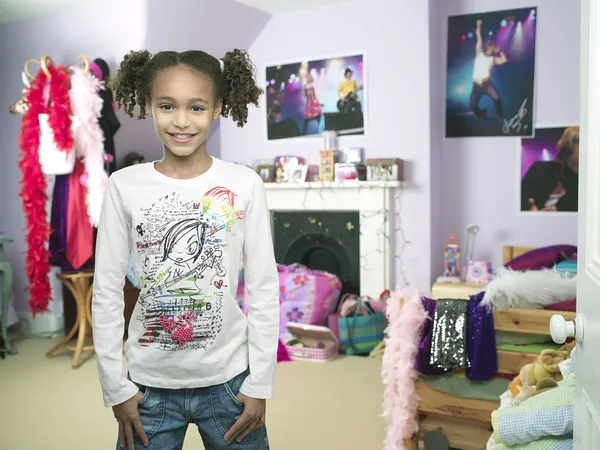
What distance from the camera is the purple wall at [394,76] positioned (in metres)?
4.03

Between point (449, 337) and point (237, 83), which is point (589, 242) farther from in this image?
point (449, 337)

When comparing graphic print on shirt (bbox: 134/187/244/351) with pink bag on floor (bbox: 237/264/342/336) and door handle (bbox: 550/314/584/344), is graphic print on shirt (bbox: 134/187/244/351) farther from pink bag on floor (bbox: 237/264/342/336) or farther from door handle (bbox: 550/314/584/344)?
pink bag on floor (bbox: 237/264/342/336)

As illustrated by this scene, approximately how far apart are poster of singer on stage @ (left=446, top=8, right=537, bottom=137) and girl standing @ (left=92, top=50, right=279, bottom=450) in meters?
3.32

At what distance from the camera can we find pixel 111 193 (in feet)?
3.78

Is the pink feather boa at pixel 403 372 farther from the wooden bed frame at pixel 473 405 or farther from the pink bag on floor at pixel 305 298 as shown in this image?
the pink bag on floor at pixel 305 298

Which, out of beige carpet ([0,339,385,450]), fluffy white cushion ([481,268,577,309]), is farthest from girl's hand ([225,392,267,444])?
beige carpet ([0,339,385,450])

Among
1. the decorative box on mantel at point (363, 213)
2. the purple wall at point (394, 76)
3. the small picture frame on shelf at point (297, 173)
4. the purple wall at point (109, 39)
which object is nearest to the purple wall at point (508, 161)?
the purple wall at point (394, 76)

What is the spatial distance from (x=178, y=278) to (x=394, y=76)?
3299mm

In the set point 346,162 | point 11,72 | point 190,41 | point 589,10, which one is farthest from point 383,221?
point 589,10

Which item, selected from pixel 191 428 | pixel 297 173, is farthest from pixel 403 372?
pixel 297 173

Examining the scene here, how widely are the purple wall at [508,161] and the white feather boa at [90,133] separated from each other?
2221mm

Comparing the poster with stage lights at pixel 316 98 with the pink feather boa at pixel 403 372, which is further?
the poster with stage lights at pixel 316 98

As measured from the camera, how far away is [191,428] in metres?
2.72

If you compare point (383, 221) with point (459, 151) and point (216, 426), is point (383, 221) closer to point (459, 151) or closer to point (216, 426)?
point (459, 151)
